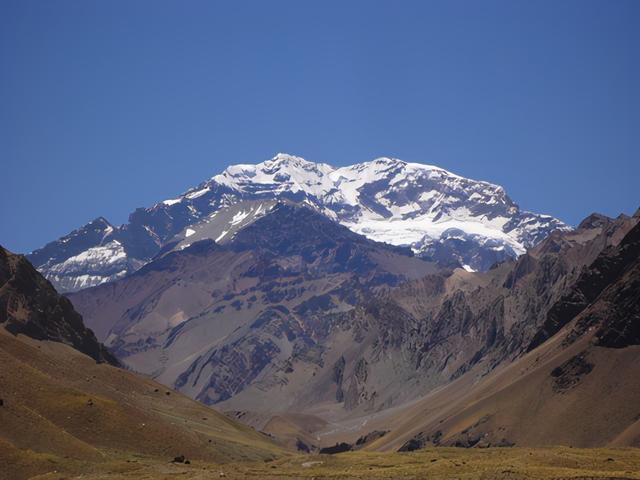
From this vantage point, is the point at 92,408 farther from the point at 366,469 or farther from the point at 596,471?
the point at 596,471

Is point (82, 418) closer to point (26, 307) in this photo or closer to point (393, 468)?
point (393, 468)

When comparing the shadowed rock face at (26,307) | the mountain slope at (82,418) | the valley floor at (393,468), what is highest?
the shadowed rock face at (26,307)

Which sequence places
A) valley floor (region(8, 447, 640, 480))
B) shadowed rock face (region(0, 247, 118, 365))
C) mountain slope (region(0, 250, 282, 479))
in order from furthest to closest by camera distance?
shadowed rock face (region(0, 247, 118, 365)), mountain slope (region(0, 250, 282, 479)), valley floor (region(8, 447, 640, 480))

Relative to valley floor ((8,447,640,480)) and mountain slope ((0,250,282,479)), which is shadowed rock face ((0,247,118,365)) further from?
valley floor ((8,447,640,480))

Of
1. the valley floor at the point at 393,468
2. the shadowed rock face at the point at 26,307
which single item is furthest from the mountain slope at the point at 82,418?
the valley floor at the point at 393,468

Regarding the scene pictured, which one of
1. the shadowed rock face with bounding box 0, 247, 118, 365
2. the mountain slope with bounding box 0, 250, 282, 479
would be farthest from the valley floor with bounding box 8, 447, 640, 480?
the shadowed rock face with bounding box 0, 247, 118, 365

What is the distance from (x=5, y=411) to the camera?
105m

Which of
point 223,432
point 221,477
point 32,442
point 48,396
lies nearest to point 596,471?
point 221,477

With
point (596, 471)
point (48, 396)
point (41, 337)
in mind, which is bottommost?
point (596, 471)

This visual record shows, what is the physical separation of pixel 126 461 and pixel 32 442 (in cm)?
951

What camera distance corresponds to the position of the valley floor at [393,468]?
275 ft

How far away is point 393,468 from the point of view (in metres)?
96.2

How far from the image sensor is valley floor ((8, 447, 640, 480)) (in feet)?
275

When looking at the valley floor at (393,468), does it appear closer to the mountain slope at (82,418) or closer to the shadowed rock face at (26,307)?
the mountain slope at (82,418)
